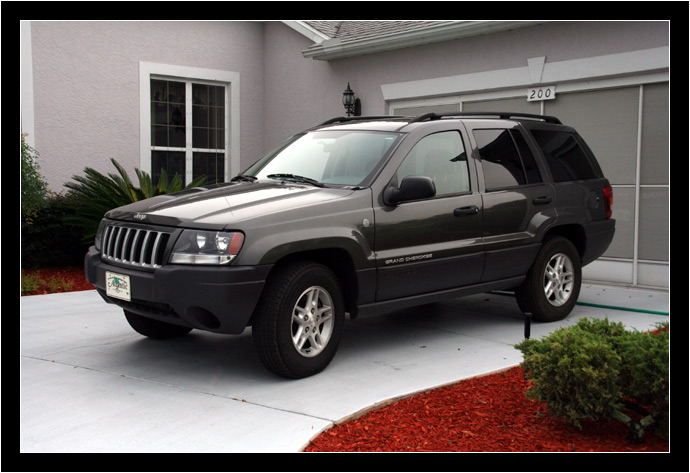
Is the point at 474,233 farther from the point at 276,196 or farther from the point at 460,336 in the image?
the point at 276,196

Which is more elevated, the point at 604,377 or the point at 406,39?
→ the point at 406,39

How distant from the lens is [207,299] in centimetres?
481

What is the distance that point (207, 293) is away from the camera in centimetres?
480

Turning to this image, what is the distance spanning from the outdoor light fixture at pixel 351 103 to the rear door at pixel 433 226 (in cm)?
573

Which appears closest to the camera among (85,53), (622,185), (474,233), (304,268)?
(304,268)

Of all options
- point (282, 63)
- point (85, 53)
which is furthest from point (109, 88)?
point (282, 63)

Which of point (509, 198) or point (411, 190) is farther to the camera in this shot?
point (509, 198)

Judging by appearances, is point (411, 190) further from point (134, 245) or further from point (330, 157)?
point (134, 245)

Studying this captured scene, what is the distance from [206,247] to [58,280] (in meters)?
5.56

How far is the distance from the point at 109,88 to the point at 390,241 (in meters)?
7.86

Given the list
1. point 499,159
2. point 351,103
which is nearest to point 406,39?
point 351,103

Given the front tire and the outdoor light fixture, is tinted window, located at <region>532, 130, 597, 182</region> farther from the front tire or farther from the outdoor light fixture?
the outdoor light fixture

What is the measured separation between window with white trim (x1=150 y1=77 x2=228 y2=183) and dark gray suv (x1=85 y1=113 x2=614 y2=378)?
20.9 ft

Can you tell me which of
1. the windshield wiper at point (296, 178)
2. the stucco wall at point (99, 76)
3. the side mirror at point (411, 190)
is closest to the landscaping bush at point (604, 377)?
the side mirror at point (411, 190)
